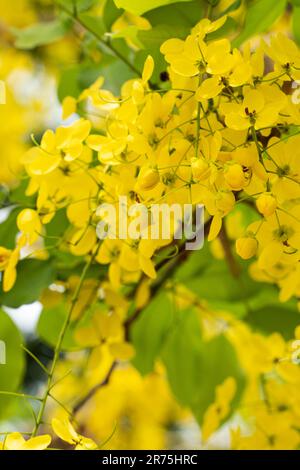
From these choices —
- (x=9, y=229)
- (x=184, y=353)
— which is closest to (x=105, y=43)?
(x=9, y=229)

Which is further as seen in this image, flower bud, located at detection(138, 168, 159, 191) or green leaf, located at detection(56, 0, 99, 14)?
green leaf, located at detection(56, 0, 99, 14)

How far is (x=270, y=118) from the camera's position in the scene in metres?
0.35

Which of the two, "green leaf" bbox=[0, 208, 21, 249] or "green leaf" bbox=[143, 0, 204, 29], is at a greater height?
"green leaf" bbox=[143, 0, 204, 29]

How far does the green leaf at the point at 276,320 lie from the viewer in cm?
55

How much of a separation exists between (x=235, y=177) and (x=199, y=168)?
0.05ft

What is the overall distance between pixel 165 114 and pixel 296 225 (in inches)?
3.2

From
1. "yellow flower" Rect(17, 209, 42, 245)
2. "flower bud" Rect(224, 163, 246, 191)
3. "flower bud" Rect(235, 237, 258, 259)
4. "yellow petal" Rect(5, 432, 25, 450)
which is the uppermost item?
"flower bud" Rect(224, 163, 246, 191)

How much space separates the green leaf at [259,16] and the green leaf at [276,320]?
0.63ft

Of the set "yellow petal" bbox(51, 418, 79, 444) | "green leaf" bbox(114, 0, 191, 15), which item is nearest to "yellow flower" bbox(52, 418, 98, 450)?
"yellow petal" bbox(51, 418, 79, 444)

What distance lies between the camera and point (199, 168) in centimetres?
34

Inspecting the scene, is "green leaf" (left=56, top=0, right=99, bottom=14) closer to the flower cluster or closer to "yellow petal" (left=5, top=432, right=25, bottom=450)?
the flower cluster

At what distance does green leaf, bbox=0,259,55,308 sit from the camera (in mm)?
469

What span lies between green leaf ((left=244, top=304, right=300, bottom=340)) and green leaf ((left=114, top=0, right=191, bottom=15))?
9.4 inches
